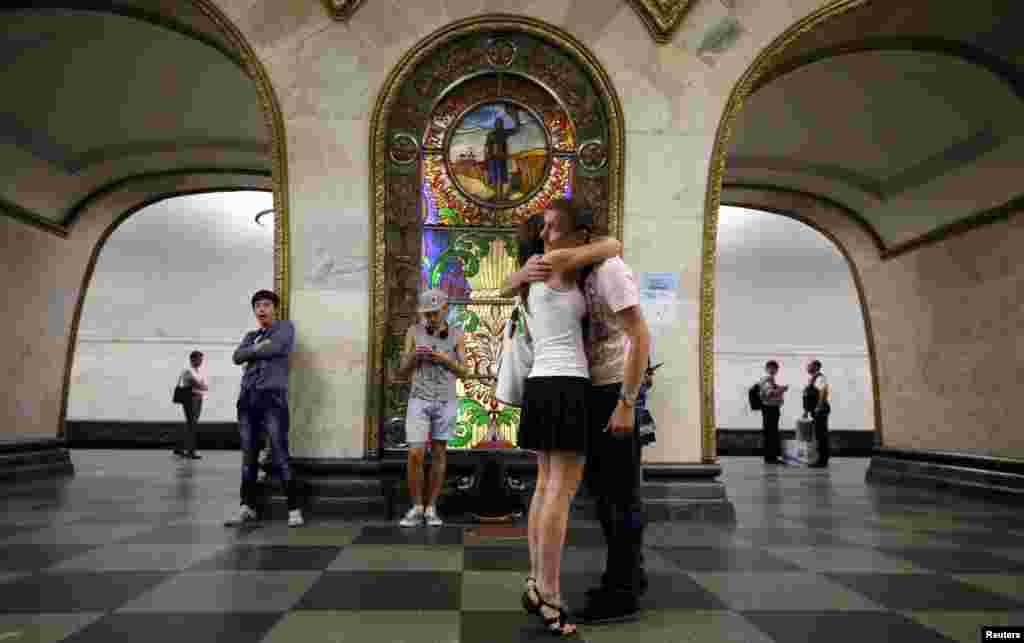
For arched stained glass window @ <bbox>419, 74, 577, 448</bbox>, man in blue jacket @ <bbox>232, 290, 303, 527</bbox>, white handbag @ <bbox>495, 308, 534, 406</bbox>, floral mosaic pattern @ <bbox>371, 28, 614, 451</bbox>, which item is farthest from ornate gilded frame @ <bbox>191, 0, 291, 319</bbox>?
white handbag @ <bbox>495, 308, 534, 406</bbox>

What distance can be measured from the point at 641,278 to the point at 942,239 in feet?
17.9

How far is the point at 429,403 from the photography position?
5.20 metres

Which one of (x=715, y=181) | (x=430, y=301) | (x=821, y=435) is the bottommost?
(x=821, y=435)

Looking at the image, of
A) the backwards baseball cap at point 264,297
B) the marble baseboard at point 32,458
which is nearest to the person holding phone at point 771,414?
the backwards baseball cap at point 264,297

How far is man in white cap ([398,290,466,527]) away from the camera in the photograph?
5160 mm

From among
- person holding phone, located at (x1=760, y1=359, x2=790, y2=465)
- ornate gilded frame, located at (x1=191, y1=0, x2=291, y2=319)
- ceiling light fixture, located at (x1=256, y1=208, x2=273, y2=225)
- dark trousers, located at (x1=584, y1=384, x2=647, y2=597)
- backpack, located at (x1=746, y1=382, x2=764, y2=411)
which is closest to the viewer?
dark trousers, located at (x1=584, y1=384, x2=647, y2=597)

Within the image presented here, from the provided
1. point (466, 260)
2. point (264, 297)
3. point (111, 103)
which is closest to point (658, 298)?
point (466, 260)

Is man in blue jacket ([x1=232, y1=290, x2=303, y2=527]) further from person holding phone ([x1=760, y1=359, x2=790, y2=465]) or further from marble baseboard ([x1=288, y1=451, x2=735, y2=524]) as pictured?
person holding phone ([x1=760, y1=359, x2=790, y2=465])

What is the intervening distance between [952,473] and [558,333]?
7765 millimetres

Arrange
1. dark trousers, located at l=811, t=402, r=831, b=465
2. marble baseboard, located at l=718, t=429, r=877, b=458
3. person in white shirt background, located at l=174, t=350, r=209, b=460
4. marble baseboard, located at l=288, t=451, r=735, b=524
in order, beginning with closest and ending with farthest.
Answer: marble baseboard, located at l=288, t=451, r=735, b=524 → person in white shirt background, located at l=174, t=350, r=209, b=460 → dark trousers, located at l=811, t=402, r=831, b=465 → marble baseboard, located at l=718, t=429, r=877, b=458

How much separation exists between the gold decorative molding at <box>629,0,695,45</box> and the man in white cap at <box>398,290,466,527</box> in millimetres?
3062

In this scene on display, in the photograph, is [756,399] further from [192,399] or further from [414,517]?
[192,399]

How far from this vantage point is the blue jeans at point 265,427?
5.18 m

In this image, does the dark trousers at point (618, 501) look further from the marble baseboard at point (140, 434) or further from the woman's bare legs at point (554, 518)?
the marble baseboard at point (140, 434)
